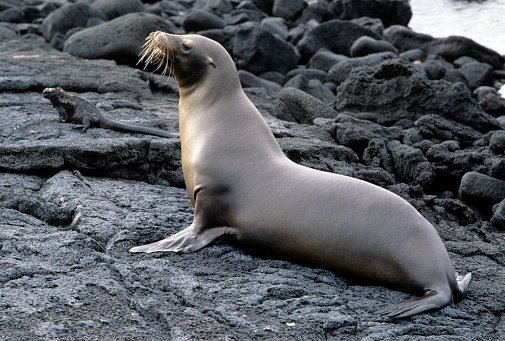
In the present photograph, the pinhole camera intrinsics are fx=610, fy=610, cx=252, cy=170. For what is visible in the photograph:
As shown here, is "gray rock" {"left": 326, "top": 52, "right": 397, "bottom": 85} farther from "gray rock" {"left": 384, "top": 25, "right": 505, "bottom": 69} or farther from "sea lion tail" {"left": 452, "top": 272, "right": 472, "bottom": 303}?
"sea lion tail" {"left": 452, "top": 272, "right": 472, "bottom": 303}

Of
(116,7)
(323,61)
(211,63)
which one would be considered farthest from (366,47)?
(211,63)

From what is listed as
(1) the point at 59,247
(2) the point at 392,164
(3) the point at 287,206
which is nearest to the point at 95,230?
(1) the point at 59,247

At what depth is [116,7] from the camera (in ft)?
54.7

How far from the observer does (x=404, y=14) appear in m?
22.0

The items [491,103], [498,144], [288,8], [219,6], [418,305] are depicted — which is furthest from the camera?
[288,8]

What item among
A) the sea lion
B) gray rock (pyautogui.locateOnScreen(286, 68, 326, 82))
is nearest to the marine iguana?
the sea lion

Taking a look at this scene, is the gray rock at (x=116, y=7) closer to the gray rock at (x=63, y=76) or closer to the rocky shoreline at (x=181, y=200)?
the rocky shoreline at (x=181, y=200)

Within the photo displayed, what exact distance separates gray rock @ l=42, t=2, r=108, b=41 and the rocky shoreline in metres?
2.20

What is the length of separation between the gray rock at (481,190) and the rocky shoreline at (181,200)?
1 centimetres

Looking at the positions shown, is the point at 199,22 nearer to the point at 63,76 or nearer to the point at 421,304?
the point at 63,76

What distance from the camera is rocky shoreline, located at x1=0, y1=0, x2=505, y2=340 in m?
3.27

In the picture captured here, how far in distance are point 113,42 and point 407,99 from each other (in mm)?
6289

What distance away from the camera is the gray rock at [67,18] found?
48.0 ft

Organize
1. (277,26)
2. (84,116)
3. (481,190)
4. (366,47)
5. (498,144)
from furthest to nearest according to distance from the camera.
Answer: (277,26)
(366,47)
(498,144)
(84,116)
(481,190)
